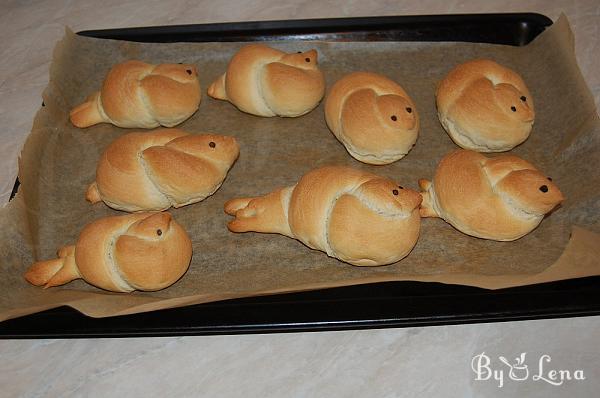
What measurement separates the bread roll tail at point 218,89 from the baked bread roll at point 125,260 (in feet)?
1.93

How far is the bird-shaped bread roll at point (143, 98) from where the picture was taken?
1866 millimetres

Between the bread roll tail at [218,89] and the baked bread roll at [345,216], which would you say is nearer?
the baked bread roll at [345,216]

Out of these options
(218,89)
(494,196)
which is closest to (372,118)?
(494,196)

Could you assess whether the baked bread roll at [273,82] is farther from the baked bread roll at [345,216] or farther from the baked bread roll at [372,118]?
the baked bread roll at [345,216]

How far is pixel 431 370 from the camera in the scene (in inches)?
58.6

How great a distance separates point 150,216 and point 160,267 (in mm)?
168

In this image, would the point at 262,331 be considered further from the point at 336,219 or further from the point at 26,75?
the point at 26,75

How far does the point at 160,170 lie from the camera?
5.47 ft

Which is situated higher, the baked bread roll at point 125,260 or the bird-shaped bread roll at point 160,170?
the bird-shaped bread roll at point 160,170

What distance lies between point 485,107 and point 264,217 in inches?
32.1

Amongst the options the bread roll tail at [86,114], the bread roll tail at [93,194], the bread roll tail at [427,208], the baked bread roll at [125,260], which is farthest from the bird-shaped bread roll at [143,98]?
the bread roll tail at [427,208]

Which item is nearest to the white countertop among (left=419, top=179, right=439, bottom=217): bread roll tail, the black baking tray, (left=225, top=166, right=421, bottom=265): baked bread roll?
the black baking tray

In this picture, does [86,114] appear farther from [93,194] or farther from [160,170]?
Result: [160,170]

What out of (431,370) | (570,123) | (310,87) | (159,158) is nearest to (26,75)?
(159,158)
